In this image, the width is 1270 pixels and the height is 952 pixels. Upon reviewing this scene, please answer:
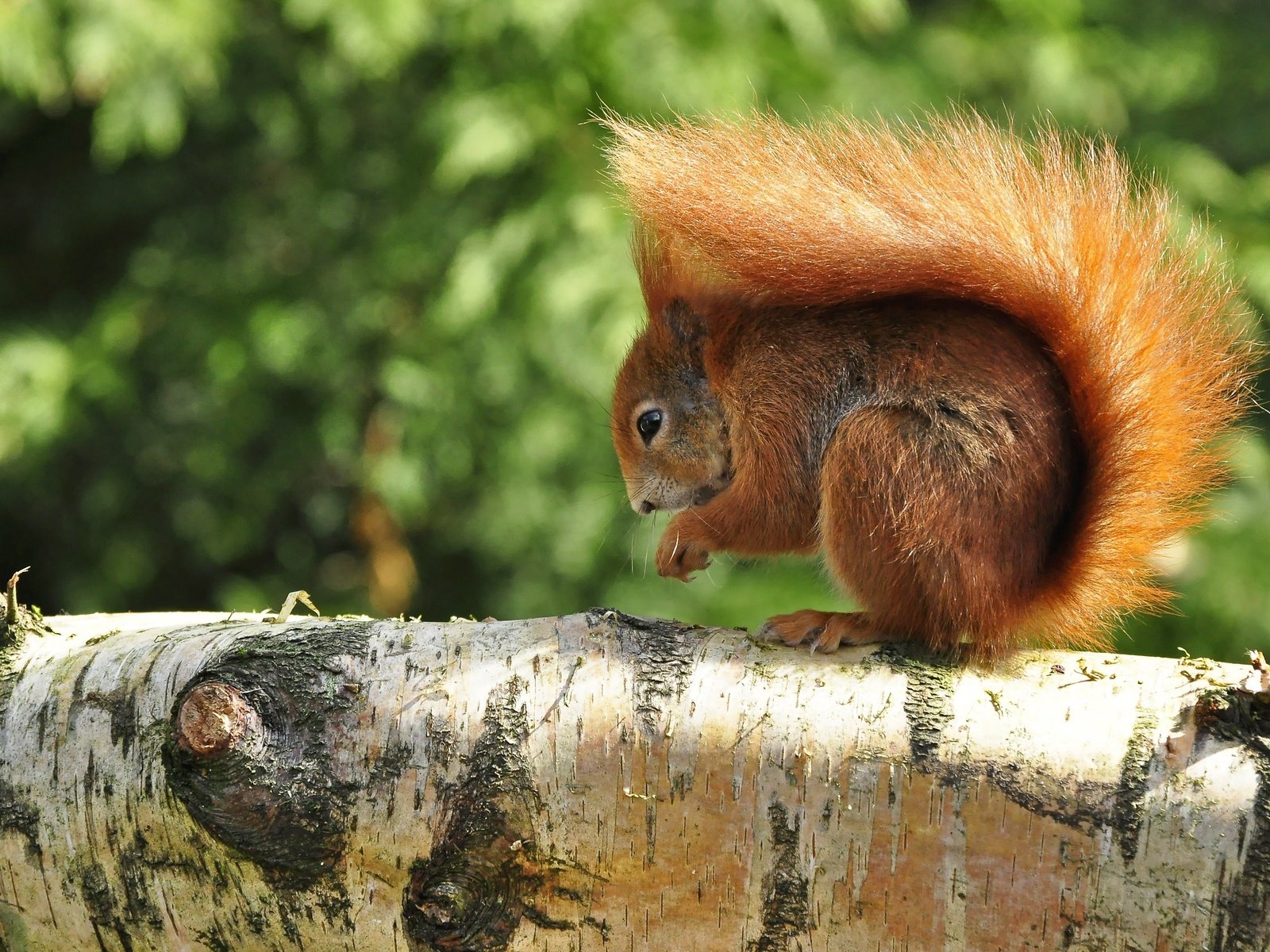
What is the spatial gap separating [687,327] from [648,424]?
0.12 meters

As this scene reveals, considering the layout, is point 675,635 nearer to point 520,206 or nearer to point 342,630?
point 342,630

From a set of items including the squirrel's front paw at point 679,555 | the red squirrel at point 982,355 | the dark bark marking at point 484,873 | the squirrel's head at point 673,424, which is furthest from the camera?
the squirrel's head at point 673,424

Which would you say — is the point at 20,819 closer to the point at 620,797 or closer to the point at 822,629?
the point at 620,797

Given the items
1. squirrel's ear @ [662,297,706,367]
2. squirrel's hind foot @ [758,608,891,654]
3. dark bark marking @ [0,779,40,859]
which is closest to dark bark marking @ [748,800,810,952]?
squirrel's hind foot @ [758,608,891,654]

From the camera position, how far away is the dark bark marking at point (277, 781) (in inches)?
36.5

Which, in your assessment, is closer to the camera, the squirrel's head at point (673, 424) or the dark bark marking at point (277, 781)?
the dark bark marking at point (277, 781)

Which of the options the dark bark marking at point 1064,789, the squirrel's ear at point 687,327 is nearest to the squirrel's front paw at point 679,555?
the squirrel's ear at point 687,327

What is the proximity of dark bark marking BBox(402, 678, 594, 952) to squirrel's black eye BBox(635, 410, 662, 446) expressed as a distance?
2.03 feet

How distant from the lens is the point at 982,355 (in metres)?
1.13

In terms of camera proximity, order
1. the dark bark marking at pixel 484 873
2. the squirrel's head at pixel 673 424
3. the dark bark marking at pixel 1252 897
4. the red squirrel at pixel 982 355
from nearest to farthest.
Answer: the dark bark marking at pixel 1252 897 < the dark bark marking at pixel 484 873 < the red squirrel at pixel 982 355 < the squirrel's head at pixel 673 424

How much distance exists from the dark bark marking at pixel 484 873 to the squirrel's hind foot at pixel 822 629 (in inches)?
11.2

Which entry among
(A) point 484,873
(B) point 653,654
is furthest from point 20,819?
(B) point 653,654

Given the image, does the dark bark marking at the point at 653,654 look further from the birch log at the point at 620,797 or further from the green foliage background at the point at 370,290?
the green foliage background at the point at 370,290

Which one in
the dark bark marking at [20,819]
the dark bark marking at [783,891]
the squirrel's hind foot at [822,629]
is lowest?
the dark bark marking at [20,819]
